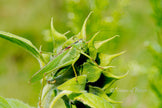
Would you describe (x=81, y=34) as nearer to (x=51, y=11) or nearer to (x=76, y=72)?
(x=76, y=72)

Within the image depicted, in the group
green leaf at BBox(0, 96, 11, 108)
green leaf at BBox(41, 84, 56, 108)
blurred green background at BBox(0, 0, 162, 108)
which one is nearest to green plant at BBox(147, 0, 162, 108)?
blurred green background at BBox(0, 0, 162, 108)

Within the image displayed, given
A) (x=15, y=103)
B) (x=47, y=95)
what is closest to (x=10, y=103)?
(x=15, y=103)

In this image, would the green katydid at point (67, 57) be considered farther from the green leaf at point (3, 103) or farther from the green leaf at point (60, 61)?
the green leaf at point (3, 103)

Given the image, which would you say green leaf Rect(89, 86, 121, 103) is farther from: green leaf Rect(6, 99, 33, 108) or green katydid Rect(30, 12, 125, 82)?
green leaf Rect(6, 99, 33, 108)

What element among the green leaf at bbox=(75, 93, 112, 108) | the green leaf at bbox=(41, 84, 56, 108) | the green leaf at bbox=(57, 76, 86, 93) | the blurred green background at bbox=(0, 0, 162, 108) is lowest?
the green leaf at bbox=(75, 93, 112, 108)

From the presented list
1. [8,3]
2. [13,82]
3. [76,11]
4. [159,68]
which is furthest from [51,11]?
[159,68]

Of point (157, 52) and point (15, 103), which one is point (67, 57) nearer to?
point (15, 103)

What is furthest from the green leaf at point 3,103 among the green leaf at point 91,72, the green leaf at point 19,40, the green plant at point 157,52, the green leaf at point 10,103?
the green plant at point 157,52
